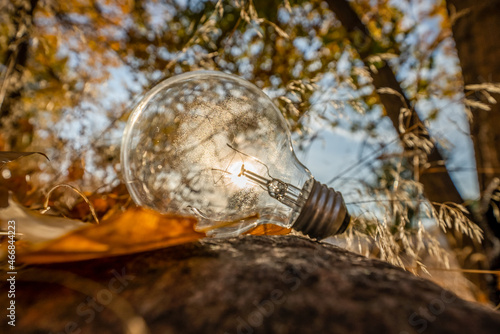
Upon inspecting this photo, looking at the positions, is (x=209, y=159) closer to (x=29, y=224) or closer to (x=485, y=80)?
(x=29, y=224)

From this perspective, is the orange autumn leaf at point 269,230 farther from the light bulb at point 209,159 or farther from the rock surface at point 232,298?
the rock surface at point 232,298

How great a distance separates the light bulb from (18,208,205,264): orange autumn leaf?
0.24 meters

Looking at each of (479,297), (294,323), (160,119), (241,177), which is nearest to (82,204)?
(160,119)

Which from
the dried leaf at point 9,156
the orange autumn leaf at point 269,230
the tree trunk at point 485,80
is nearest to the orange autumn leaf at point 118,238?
the dried leaf at point 9,156

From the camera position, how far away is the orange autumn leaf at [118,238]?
14.9 inches

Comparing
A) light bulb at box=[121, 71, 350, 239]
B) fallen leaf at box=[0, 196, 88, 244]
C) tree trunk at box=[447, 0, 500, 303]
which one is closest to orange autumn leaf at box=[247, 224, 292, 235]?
light bulb at box=[121, 71, 350, 239]

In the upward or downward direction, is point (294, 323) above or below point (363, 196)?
below

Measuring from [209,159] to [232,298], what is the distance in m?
0.38

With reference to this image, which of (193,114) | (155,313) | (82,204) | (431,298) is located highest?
(193,114)

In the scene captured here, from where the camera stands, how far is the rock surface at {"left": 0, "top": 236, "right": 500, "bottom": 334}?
0.33 m

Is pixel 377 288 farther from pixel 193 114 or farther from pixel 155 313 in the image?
pixel 193 114

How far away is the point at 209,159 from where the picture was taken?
0.70 m

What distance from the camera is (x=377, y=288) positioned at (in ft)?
1.27

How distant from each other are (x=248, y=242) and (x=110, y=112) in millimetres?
1461
